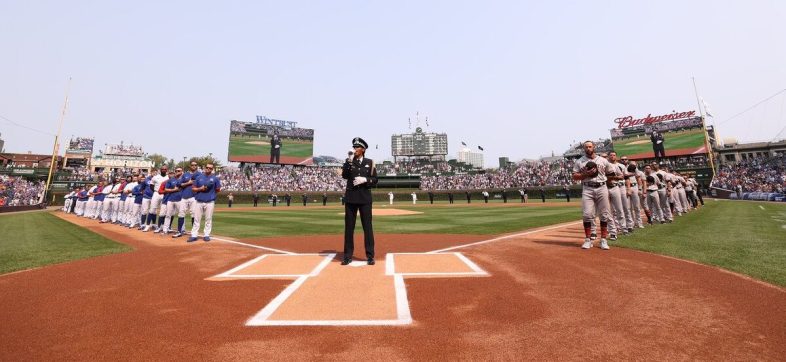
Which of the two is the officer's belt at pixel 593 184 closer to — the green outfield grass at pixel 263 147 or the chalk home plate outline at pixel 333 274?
the chalk home plate outline at pixel 333 274

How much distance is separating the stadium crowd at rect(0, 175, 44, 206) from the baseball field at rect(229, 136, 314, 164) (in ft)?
78.3

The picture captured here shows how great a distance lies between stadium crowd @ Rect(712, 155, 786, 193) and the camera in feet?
124

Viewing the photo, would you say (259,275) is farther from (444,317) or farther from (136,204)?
(136,204)

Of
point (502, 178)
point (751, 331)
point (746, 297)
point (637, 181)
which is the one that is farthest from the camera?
point (502, 178)

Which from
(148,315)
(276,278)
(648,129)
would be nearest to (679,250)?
(276,278)

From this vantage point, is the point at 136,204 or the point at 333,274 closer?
the point at 333,274

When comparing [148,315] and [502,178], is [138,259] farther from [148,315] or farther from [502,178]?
[502,178]

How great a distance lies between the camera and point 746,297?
3.62m

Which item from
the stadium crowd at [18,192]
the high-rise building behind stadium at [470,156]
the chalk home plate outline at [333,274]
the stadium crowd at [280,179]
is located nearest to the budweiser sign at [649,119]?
the stadium crowd at [280,179]

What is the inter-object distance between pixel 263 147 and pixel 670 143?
7021cm

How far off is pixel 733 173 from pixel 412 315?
64793 millimetres

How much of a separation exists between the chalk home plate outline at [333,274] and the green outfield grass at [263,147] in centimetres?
5876

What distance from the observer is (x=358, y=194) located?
5973 millimetres

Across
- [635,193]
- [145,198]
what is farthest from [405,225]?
[145,198]
